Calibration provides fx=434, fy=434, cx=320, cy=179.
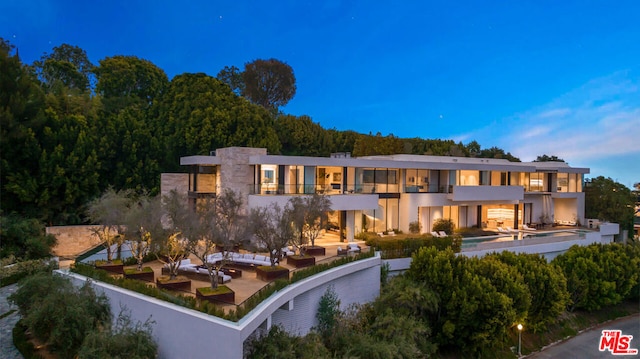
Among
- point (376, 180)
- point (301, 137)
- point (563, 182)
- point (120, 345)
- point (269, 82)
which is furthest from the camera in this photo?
point (269, 82)

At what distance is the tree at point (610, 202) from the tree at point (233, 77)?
145 feet

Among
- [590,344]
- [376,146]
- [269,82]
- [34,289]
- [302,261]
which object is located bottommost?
[590,344]

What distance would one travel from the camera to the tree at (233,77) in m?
61.3

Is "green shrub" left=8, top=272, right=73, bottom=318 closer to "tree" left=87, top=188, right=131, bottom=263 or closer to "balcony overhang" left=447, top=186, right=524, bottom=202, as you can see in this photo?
"tree" left=87, top=188, right=131, bottom=263

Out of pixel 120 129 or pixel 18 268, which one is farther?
pixel 120 129

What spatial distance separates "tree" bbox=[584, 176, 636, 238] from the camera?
122 ft

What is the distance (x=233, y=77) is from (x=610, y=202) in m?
47.3

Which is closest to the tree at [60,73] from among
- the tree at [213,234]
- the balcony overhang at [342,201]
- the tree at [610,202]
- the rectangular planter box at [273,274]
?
the balcony overhang at [342,201]

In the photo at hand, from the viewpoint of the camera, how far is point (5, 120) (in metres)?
25.0

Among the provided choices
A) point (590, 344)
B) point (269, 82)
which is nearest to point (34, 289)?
point (590, 344)

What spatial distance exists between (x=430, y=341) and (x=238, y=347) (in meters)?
11.0

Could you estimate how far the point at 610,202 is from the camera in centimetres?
3847

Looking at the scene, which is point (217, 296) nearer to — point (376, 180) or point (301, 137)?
point (376, 180)

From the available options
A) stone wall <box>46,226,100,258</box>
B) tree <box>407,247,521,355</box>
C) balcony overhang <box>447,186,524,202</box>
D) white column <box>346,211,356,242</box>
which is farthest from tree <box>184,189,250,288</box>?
balcony overhang <box>447,186,524,202</box>
